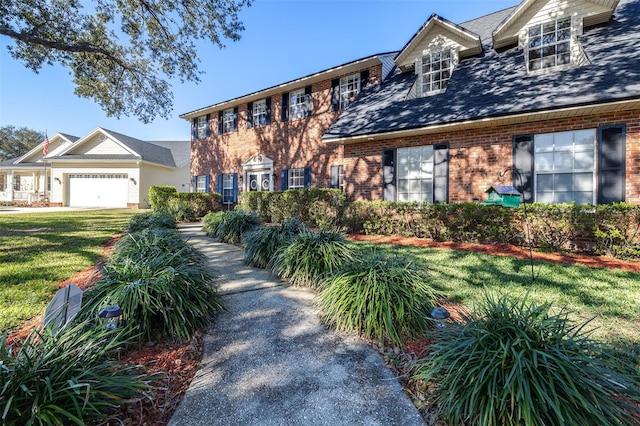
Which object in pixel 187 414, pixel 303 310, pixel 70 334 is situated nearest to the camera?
pixel 187 414

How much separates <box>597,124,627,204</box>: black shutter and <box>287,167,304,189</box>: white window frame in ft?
33.0

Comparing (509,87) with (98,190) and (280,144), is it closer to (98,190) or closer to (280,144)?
(280,144)

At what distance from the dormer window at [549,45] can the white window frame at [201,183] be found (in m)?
16.4

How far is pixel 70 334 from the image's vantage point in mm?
2084

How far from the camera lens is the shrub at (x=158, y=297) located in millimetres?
2678

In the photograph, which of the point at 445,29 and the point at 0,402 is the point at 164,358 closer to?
the point at 0,402

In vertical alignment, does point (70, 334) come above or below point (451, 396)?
above

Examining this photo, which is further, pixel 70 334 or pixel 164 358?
pixel 164 358

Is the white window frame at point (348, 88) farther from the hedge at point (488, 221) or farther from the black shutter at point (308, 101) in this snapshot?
the hedge at point (488, 221)

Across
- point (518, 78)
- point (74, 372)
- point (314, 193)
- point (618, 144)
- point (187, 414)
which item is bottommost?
point (187, 414)

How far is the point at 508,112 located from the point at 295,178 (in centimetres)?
900

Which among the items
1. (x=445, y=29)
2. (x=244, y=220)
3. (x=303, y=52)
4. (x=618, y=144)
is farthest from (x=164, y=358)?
(x=303, y=52)

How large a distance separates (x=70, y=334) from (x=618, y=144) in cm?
952

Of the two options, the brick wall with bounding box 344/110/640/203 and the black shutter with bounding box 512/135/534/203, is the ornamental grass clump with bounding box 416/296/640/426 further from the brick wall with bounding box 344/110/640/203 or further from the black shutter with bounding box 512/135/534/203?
the brick wall with bounding box 344/110/640/203
